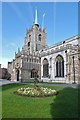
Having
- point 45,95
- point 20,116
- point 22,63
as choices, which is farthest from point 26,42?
point 20,116

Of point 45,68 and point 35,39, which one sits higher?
point 35,39

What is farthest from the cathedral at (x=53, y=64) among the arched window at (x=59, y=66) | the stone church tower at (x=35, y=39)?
the stone church tower at (x=35, y=39)

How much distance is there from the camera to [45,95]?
45.6 ft

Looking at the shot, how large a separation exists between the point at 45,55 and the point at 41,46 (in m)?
19.2

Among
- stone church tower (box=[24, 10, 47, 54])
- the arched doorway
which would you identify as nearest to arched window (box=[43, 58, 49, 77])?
the arched doorway

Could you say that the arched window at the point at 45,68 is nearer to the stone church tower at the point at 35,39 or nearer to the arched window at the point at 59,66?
the arched window at the point at 59,66

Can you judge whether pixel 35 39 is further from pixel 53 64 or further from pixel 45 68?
pixel 53 64

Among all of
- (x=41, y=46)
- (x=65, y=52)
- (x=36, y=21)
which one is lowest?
(x=65, y=52)

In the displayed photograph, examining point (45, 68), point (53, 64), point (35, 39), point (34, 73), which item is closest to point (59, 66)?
point (53, 64)

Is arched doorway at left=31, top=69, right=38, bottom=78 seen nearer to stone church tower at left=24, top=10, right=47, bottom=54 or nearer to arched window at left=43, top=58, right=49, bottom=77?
arched window at left=43, top=58, right=49, bottom=77

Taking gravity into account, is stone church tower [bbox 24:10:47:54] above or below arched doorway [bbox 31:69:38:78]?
above

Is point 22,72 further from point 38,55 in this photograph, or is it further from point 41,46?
point 41,46

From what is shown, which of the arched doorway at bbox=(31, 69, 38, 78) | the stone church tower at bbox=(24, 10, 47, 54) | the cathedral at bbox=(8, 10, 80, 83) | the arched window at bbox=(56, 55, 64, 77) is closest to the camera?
the cathedral at bbox=(8, 10, 80, 83)

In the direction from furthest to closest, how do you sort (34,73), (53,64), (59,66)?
(34,73) → (53,64) → (59,66)
